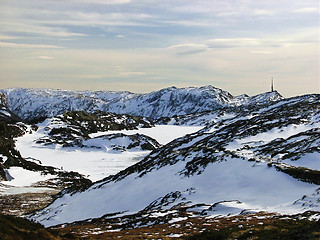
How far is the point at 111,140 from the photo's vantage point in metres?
187

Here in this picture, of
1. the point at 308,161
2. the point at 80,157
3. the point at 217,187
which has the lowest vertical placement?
the point at 80,157

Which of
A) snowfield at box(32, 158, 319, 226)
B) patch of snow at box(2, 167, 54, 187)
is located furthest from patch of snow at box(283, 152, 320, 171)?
patch of snow at box(2, 167, 54, 187)

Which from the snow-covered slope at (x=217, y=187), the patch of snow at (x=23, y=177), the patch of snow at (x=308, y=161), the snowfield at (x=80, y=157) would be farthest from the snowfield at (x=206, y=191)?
the snowfield at (x=80, y=157)

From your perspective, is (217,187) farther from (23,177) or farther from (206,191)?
(23,177)

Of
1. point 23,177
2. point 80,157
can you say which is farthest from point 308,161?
point 80,157

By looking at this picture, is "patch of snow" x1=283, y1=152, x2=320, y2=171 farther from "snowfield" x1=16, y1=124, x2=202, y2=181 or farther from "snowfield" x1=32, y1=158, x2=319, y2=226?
"snowfield" x1=16, y1=124, x2=202, y2=181

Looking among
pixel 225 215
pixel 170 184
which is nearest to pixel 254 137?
pixel 170 184

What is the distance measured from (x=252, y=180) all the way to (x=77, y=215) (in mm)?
29249

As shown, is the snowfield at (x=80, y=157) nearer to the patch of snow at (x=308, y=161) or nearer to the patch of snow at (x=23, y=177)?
the patch of snow at (x=23, y=177)

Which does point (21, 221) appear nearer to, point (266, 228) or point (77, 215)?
point (266, 228)

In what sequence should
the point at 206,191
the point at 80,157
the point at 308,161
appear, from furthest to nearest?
the point at 80,157
the point at 308,161
the point at 206,191

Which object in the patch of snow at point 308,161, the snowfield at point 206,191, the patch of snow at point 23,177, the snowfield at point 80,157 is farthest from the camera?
the snowfield at point 80,157

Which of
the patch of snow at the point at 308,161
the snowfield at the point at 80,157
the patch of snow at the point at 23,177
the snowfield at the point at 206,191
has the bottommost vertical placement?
the snowfield at the point at 80,157

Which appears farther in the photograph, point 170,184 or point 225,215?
point 170,184
